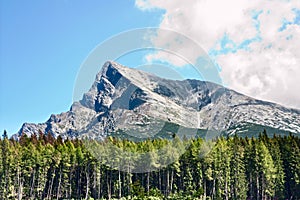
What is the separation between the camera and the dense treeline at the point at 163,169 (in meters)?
62.6

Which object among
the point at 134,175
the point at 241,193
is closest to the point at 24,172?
the point at 134,175

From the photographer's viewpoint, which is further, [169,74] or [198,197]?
[198,197]

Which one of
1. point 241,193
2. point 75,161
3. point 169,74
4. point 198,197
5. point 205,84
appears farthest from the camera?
point 75,161

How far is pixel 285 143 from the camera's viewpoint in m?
66.9

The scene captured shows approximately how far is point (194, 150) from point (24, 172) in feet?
90.1

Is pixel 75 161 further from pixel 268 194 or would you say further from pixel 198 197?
pixel 268 194

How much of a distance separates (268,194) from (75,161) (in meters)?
32.9

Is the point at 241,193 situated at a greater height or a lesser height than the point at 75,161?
lesser

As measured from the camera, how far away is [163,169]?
6812 cm

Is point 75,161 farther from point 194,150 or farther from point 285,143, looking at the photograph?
point 285,143

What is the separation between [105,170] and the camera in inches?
2699

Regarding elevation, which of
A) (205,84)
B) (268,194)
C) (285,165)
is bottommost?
(268,194)

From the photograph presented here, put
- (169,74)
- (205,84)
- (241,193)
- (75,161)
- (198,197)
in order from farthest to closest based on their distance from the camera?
(75,161) < (241,193) < (198,197) < (205,84) < (169,74)

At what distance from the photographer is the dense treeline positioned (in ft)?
205
